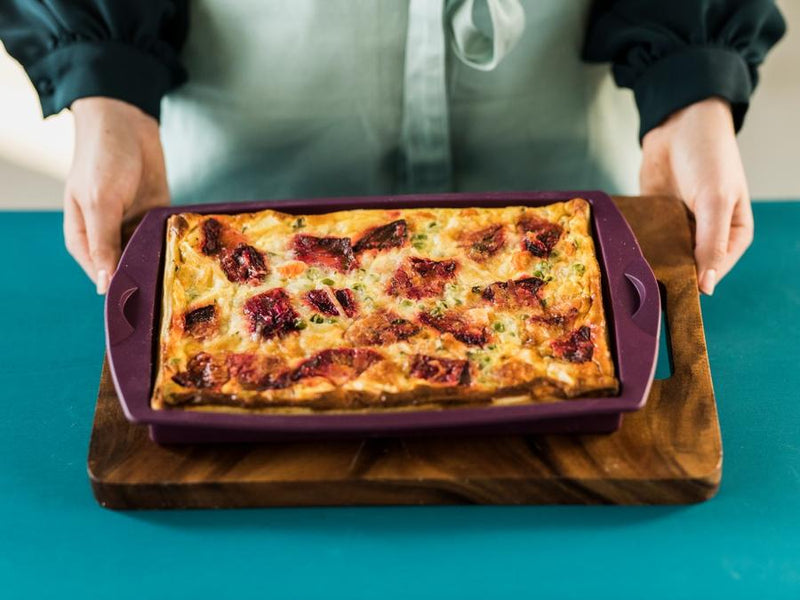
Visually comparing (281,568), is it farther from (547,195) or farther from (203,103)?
(203,103)

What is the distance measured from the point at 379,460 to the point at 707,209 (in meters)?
0.80

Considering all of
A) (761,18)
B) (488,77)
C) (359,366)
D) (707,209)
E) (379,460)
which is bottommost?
(379,460)

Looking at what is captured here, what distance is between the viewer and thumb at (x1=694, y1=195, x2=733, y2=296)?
6.32 ft

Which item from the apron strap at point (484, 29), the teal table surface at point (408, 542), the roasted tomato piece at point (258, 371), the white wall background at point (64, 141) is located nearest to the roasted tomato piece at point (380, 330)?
the roasted tomato piece at point (258, 371)

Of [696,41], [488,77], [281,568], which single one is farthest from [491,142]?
[281,568]

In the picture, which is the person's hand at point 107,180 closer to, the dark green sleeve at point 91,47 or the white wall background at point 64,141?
the dark green sleeve at point 91,47

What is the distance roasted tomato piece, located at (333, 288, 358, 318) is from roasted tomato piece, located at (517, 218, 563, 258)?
314mm

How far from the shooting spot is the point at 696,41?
214 centimetres

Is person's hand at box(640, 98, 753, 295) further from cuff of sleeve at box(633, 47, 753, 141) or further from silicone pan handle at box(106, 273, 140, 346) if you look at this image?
silicone pan handle at box(106, 273, 140, 346)

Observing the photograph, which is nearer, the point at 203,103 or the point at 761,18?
the point at 761,18

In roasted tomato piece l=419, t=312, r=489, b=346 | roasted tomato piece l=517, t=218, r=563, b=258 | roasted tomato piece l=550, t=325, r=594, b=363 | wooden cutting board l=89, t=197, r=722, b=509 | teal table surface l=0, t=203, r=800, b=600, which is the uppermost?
roasted tomato piece l=517, t=218, r=563, b=258

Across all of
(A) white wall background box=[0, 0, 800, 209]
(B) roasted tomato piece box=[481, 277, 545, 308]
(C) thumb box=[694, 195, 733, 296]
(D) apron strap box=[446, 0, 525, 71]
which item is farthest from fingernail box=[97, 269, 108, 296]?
(A) white wall background box=[0, 0, 800, 209]

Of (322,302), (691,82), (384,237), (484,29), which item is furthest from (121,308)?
(691,82)

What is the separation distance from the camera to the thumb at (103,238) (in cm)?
194
